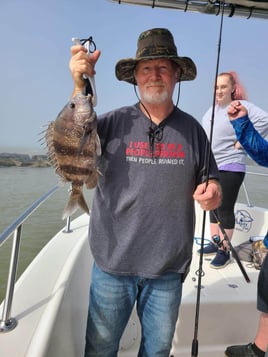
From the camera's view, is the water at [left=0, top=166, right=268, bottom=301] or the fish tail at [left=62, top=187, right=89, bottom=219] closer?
the fish tail at [left=62, top=187, right=89, bottom=219]

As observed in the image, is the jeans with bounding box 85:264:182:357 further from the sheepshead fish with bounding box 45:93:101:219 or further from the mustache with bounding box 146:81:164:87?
the mustache with bounding box 146:81:164:87

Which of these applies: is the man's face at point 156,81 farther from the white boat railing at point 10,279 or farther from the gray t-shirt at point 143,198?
the white boat railing at point 10,279

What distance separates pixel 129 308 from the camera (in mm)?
1540

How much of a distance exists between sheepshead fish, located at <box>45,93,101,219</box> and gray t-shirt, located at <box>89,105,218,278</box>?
6.2 inches

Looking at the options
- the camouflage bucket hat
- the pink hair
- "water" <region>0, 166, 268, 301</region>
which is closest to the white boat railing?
the camouflage bucket hat

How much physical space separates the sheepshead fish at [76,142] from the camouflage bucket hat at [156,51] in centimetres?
40

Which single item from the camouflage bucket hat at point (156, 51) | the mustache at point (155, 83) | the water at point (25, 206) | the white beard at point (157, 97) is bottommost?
the water at point (25, 206)

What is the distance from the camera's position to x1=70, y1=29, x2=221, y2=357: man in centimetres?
144

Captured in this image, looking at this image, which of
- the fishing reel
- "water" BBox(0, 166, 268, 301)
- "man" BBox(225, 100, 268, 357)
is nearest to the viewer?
"man" BBox(225, 100, 268, 357)

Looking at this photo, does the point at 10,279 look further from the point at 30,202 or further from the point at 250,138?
the point at 30,202

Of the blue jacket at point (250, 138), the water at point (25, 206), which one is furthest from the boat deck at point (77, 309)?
the water at point (25, 206)

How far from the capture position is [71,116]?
51.1 inches

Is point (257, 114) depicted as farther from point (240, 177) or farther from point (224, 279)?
point (224, 279)

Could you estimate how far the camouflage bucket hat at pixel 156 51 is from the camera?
4.71 ft
